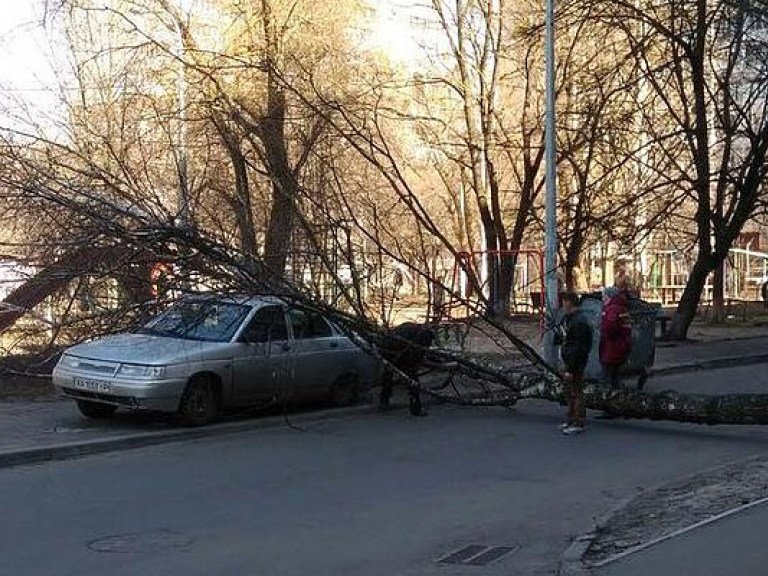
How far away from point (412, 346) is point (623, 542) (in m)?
6.08

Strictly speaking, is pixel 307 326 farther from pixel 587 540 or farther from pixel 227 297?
pixel 587 540

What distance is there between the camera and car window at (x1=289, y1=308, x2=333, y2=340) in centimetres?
1457

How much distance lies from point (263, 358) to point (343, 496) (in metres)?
4.80

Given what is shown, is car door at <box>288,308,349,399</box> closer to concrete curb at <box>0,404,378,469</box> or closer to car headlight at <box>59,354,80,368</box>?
concrete curb at <box>0,404,378,469</box>

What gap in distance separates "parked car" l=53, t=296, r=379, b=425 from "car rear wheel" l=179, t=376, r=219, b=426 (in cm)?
1

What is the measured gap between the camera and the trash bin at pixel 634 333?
1783cm

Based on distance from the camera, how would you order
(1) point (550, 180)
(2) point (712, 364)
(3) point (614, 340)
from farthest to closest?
(2) point (712, 364) < (1) point (550, 180) < (3) point (614, 340)

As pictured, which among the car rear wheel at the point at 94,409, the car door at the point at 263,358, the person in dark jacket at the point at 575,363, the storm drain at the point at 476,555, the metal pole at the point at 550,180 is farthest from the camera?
the metal pole at the point at 550,180

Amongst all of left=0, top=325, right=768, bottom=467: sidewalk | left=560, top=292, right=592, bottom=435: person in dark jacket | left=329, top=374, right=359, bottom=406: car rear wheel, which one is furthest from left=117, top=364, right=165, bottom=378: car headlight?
left=560, top=292, right=592, bottom=435: person in dark jacket

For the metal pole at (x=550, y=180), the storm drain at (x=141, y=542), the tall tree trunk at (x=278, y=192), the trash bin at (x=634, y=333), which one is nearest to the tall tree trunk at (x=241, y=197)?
the tall tree trunk at (x=278, y=192)

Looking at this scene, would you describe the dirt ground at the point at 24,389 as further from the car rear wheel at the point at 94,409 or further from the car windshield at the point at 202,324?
the car windshield at the point at 202,324

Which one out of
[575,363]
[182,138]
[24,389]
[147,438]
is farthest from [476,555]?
[182,138]

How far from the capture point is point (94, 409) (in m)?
13.7

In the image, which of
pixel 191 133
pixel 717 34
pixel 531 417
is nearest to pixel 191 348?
pixel 531 417
